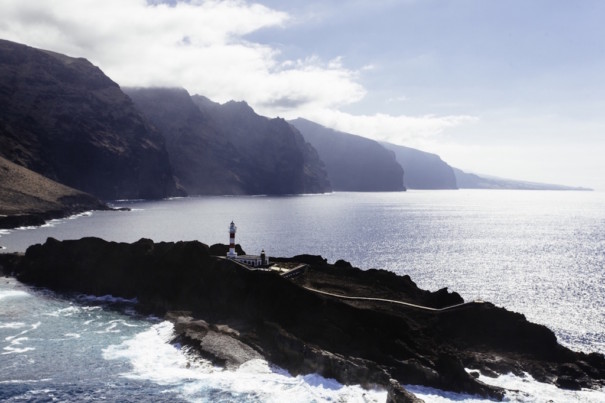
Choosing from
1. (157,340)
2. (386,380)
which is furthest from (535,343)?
(157,340)

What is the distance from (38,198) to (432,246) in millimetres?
150974

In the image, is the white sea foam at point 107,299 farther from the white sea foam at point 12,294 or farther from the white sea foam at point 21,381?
the white sea foam at point 21,381

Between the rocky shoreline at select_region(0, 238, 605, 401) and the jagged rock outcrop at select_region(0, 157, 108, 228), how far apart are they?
10074 centimetres

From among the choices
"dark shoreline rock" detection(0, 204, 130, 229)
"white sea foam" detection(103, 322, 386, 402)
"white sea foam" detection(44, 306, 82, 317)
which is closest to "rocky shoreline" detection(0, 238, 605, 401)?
"white sea foam" detection(103, 322, 386, 402)

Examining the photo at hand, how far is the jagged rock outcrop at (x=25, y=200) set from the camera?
154 meters

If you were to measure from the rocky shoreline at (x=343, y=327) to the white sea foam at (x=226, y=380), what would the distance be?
137cm

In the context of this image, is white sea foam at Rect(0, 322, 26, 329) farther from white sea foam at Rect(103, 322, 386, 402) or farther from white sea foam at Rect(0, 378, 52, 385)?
white sea foam at Rect(0, 378, 52, 385)

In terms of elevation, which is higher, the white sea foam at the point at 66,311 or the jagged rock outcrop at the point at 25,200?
the jagged rock outcrop at the point at 25,200

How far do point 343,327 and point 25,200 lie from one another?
167 meters

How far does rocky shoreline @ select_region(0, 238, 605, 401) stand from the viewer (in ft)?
148

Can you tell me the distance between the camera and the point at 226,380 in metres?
42.9

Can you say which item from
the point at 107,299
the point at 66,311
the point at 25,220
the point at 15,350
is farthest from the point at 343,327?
the point at 25,220

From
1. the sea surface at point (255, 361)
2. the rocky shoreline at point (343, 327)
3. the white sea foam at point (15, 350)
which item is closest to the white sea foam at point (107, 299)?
the sea surface at point (255, 361)

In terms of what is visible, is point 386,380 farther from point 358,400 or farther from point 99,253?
point 99,253
